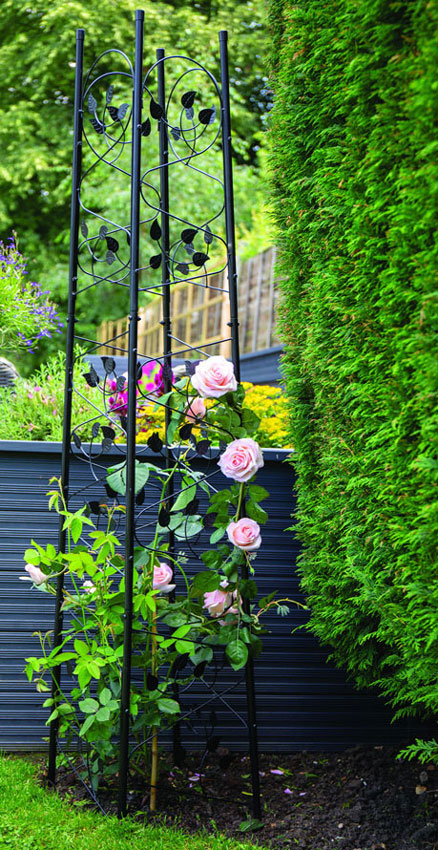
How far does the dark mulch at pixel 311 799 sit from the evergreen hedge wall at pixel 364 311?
0.42 metres

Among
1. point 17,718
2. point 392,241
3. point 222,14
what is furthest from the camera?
point 222,14

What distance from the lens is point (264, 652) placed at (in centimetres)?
311

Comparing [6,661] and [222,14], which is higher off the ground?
[222,14]

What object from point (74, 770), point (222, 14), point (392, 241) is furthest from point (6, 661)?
point (222, 14)

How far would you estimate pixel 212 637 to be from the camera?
264cm

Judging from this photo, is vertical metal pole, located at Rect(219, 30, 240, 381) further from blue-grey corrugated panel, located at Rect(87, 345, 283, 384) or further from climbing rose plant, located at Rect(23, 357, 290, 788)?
blue-grey corrugated panel, located at Rect(87, 345, 283, 384)

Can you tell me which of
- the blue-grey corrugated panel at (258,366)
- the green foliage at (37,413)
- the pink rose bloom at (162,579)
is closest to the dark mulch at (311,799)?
the pink rose bloom at (162,579)

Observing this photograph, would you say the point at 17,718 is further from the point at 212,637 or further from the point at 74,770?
the point at 212,637

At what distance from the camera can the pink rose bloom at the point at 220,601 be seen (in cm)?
257

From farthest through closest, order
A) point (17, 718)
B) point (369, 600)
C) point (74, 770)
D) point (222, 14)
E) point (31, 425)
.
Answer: point (222, 14) → point (31, 425) → point (17, 718) → point (74, 770) → point (369, 600)

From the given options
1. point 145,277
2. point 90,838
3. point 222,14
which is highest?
point 222,14

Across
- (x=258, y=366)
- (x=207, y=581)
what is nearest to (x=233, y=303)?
(x=207, y=581)

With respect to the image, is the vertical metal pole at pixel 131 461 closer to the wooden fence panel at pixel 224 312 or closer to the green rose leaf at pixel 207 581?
the green rose leaf at pixel 207 581

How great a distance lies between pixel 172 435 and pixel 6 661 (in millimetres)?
1200
